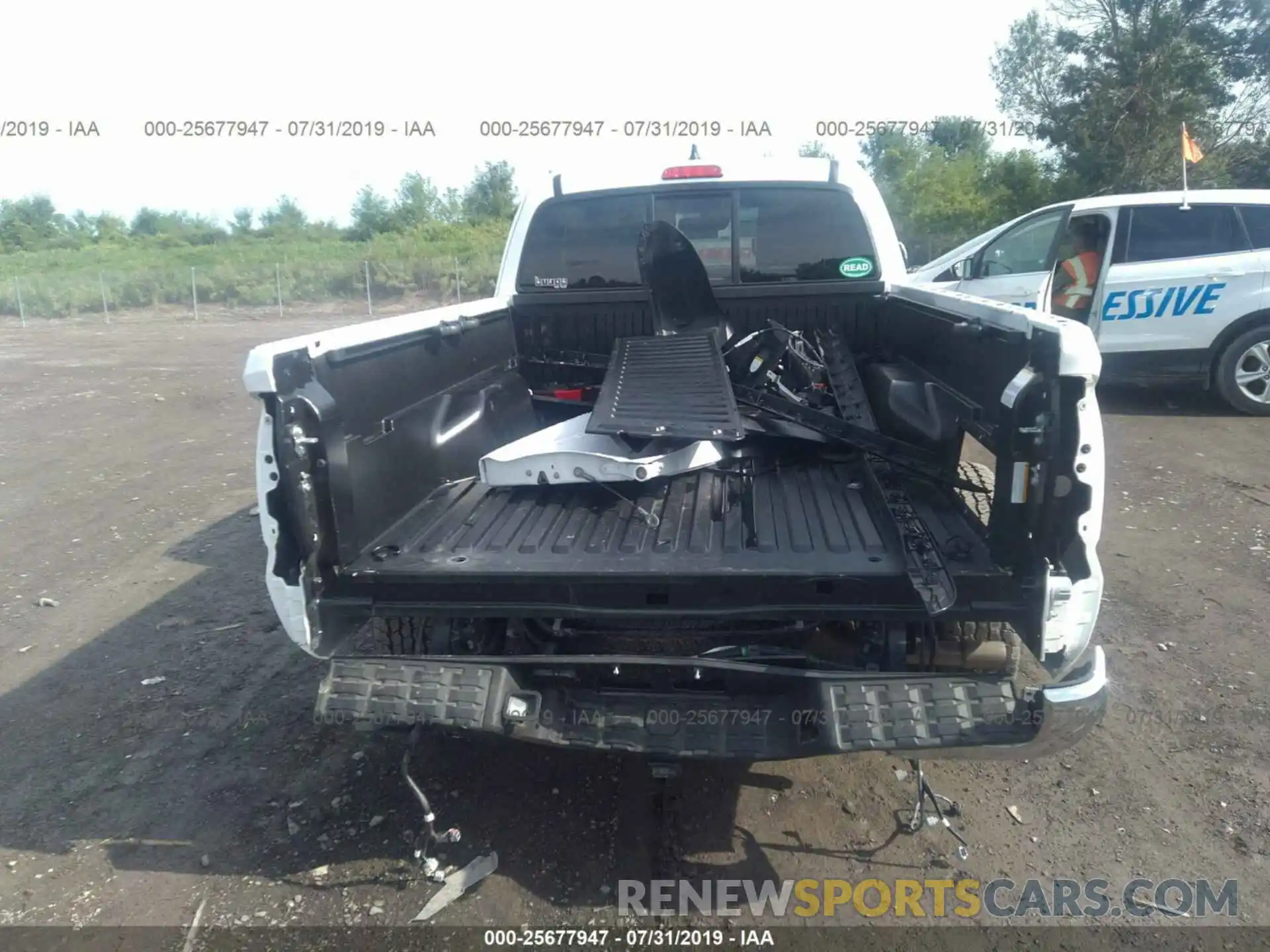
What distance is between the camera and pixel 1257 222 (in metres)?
8.42

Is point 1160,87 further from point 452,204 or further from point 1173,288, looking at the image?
point 452,204

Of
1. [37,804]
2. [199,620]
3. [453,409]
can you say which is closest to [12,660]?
[199,620]

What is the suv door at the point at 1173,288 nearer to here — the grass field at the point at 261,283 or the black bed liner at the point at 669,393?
the black bed liner at the point at 669,393

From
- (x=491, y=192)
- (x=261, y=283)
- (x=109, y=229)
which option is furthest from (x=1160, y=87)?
(x=109, y=229)

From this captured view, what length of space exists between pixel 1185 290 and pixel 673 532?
774 centimetres

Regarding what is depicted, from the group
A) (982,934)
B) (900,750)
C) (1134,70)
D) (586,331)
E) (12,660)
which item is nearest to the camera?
(900,750)

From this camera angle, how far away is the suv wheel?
8469 mm

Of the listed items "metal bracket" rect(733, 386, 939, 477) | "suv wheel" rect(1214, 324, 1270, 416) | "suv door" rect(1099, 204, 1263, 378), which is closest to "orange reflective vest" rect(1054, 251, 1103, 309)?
"suv door" rect(1099, 204, 1263, 378)

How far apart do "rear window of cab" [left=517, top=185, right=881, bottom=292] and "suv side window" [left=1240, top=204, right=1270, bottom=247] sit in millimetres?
6096

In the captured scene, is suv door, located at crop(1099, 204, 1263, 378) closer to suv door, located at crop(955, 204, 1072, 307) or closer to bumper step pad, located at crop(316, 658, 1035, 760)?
suv door, located at crop(955, 204, 1072, 307)

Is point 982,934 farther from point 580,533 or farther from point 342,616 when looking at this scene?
point 342,616

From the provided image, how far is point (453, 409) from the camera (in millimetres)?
3682

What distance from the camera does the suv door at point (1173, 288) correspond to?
27.6 ft

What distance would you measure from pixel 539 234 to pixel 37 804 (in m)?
3.36
